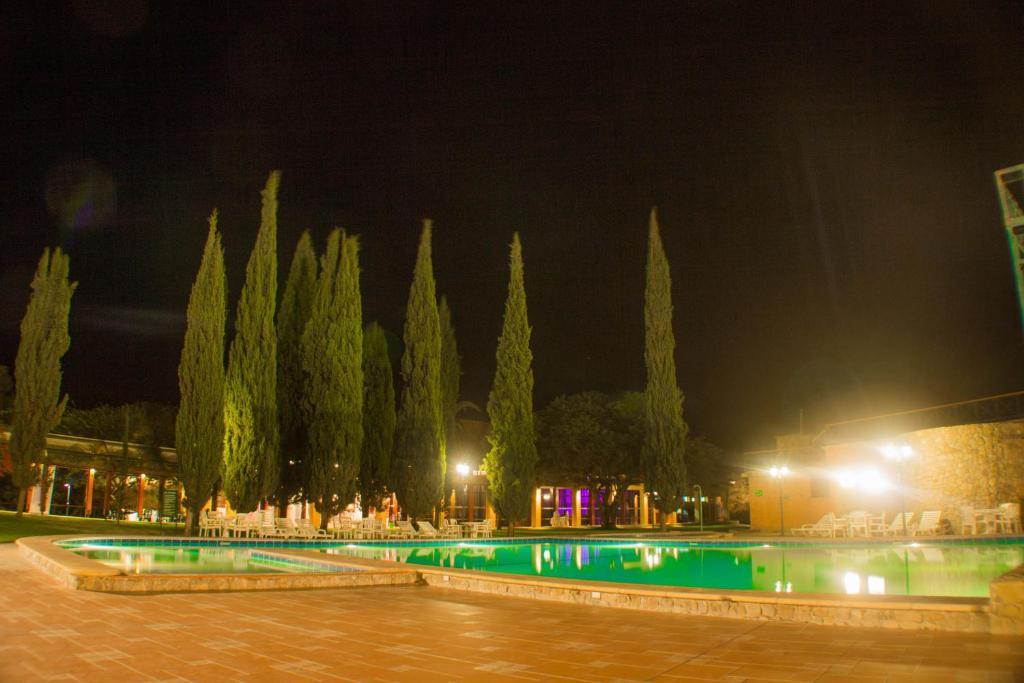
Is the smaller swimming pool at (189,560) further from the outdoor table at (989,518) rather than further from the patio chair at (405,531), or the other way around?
the outdoor table at (989,518)

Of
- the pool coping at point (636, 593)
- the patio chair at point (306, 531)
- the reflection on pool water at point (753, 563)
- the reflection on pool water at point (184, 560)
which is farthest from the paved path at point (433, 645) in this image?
the patio chair at point (306, 531)

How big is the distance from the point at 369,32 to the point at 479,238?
10431 millimetres

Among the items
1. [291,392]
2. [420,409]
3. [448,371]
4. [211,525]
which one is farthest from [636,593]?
[448,371]

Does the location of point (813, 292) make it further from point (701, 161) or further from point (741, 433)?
point (741, 433)

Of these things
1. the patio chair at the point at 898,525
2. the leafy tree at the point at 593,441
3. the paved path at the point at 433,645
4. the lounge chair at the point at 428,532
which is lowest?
the lounge chair at the point at 428,532

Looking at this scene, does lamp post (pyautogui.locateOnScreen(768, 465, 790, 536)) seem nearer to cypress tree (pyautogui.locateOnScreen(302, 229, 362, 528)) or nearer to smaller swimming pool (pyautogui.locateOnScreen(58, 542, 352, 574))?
cypress tree (pyautogui.locateOnScreen(302, 229, 362, 528))

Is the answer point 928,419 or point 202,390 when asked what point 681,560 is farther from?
point 928,419

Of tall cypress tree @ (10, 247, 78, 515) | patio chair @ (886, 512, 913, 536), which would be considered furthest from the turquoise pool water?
patio chair @ (886, 512, 913, 536)

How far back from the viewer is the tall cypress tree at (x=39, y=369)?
65.8ft

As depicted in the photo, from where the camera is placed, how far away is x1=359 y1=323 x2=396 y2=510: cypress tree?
893 inches

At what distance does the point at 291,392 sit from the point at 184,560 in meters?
8.27

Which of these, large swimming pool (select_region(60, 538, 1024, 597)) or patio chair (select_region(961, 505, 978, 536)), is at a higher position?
patio chair (select_region(961, 505, 978, 536))

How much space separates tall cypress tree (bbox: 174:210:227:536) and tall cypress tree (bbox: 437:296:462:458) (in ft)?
25.7

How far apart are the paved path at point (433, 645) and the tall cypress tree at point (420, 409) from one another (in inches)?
585
